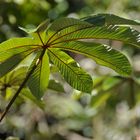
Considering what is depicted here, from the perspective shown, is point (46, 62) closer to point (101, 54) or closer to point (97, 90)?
point (101, 54)

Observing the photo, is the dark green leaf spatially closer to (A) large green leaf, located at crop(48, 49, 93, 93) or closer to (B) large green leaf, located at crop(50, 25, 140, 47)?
(A) large green leaf, located at crop(48, 49, 93, 93)

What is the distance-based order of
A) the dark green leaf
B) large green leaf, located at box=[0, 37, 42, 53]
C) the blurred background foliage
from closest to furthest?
1. large green leaf, located at box=[0, 37, 42, 53]
2. the dark green leaf
3. the blurred background foliage

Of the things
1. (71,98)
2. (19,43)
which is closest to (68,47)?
(19,43)

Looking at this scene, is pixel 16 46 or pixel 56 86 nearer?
pixel 16 46

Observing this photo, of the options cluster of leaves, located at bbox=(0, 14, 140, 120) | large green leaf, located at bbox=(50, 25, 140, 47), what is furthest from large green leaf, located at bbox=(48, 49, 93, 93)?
large green leaf, located at bbox=(50, 25, 140, 47)

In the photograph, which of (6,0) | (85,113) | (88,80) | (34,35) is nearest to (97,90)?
(6,0)

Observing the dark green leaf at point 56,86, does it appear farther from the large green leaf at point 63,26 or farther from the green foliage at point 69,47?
the large green leaf at point 63,26

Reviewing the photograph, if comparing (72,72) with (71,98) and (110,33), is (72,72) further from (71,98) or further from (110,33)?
(71,98)
